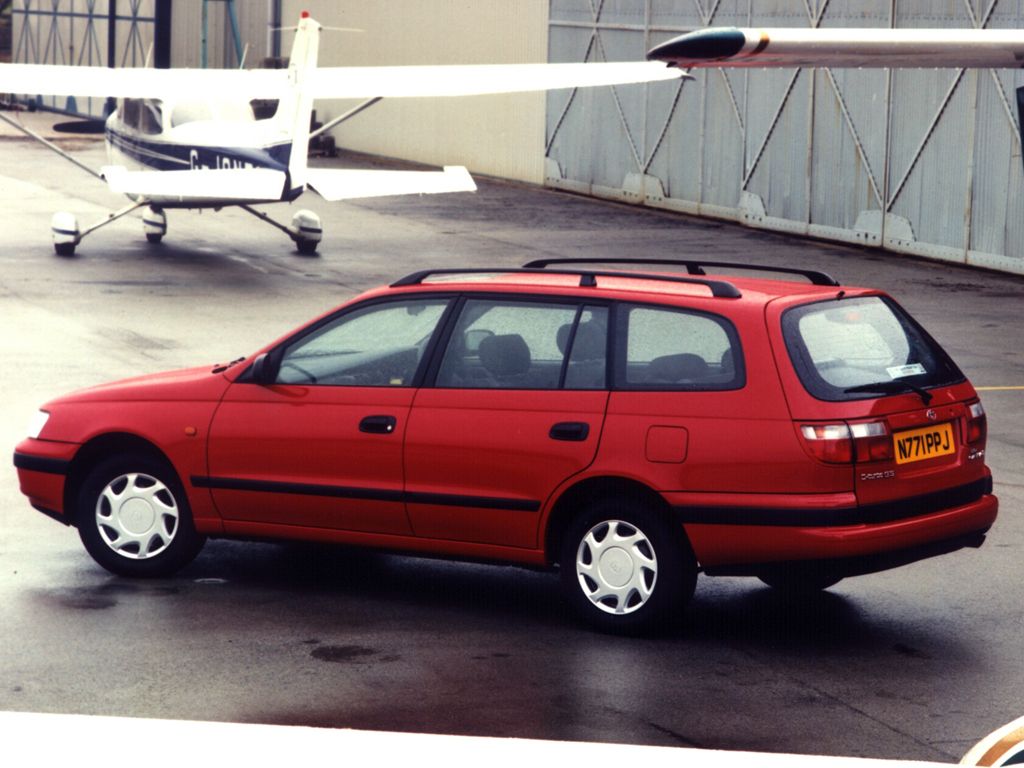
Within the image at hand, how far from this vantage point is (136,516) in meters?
8.79

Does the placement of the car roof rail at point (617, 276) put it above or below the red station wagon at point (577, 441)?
above

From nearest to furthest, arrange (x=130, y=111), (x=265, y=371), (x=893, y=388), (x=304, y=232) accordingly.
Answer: (x=893, y=388) → (x=265, y=371) → (x=304, y=232) → (x=130, y=111)

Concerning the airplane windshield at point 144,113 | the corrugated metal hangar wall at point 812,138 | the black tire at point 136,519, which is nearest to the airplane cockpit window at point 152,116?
the airplane windshield at point 144,113

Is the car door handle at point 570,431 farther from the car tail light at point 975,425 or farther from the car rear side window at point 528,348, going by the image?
the car tail light at point 975,425

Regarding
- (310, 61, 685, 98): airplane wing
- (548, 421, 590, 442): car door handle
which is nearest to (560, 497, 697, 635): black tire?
(548, 421, 590, 442): car door handle

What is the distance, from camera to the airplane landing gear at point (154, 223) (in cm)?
2488

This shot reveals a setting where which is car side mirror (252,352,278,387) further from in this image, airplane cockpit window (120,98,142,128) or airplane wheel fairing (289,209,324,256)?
airplane cockpit window (120,98,142,128)

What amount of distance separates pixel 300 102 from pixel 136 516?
50.1 ft

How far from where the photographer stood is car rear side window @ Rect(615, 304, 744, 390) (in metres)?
7.77

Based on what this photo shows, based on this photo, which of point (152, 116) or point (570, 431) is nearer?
point (570, 431)

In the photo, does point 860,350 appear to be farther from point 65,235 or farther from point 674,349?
point 65,235

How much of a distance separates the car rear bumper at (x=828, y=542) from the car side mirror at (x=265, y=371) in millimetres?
2185

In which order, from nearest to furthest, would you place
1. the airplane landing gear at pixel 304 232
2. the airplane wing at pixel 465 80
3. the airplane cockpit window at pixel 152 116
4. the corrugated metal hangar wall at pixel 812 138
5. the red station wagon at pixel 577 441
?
the red station wagon at pixel 577 441
the corrugated metal hangar wall at pixel 812 138
the airplane landing gear at pixel 304 232
the airplane wing at pixel 465 80
the airplane cockpit window at pixel 152 116

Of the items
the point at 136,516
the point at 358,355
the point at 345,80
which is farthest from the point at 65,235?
the point at 358,355
